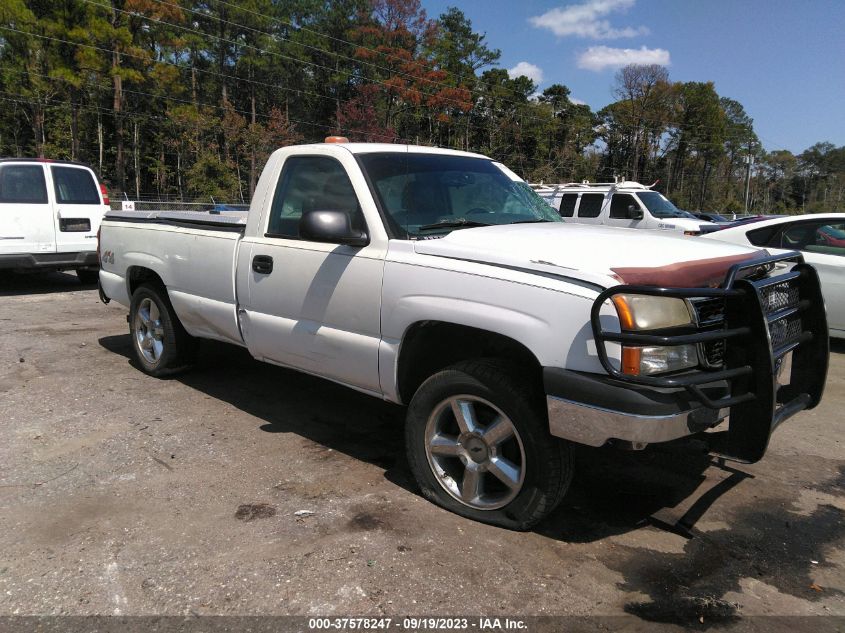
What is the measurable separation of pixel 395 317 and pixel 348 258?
0.51m

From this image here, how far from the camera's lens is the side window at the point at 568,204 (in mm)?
14648

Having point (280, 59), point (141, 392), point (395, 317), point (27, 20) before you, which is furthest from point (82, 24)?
point (395, 317)

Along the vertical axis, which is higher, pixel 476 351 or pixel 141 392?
pixel 476 351

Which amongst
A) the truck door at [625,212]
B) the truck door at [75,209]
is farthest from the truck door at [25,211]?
the truck door at [625,212]

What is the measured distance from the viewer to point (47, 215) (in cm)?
1012

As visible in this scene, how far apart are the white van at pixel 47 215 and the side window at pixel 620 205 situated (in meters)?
10.3

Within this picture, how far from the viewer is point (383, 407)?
5145 millimetres

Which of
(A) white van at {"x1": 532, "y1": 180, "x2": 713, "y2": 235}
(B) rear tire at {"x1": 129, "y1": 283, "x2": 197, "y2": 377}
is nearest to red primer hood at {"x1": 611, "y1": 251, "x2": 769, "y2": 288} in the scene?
(B) rear tire at {"x1": 129, "y1": 283, "x2": 197, "y2": 377}

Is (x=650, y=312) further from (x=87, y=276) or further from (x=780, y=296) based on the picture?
(x=87, y=276)

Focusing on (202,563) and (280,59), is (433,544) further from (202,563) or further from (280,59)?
(280,59)

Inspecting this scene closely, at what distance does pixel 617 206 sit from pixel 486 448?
12347 mm

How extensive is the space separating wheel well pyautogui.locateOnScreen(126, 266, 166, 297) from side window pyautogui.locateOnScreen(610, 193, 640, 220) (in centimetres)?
1106

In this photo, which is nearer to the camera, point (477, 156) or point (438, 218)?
point (438, 218)

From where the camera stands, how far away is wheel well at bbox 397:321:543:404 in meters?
3.11
